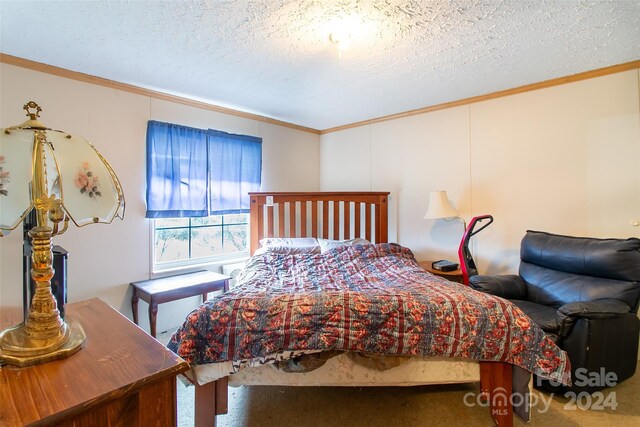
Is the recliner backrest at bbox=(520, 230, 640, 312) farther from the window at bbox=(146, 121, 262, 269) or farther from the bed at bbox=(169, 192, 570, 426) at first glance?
the window at bbox=(146, 121, 262, 269)

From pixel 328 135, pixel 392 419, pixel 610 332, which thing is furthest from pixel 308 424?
pixel 328 135

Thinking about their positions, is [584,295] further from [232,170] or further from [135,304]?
[135,304]

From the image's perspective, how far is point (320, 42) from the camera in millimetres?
1946

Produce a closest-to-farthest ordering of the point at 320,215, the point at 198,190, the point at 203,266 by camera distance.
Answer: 1. the point at 198,190
2. the point at 203,266
3. the point at 320,215

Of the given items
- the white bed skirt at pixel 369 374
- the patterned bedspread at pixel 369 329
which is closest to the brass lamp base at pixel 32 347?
the patterned bedspread at pixel 369 329

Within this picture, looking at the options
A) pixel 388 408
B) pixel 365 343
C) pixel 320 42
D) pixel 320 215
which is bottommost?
pixel 388 408

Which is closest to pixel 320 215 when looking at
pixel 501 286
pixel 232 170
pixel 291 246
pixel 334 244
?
pixel 334 244

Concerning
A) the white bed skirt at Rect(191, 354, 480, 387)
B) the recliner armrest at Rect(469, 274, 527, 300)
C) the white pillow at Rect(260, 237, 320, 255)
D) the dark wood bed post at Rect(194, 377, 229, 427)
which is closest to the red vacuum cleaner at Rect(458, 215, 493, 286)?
the recliner armrest at Rect(469, 274, 527, 300)

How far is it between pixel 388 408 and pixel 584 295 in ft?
Answer: 5.32

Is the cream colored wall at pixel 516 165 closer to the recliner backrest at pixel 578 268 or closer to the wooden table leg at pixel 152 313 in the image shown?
the recliner backrest at pixel 578 268

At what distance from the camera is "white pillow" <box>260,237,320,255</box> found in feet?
9.61

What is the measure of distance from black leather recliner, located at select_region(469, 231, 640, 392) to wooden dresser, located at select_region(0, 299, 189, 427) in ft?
7.15

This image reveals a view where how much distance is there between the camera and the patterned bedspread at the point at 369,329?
1.46 metres

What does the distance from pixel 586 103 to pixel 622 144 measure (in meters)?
0.43
